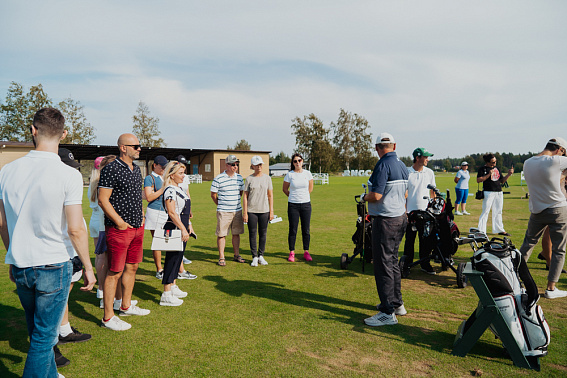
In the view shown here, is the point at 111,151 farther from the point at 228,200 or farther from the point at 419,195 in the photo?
the point at 419,195

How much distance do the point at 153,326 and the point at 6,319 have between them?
77.0 inches

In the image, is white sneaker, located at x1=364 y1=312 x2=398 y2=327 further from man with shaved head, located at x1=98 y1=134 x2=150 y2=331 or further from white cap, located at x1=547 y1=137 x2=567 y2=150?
white cap, located at x1=547 y1=137 x2=567 y2=150

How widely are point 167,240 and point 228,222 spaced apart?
2205 millimetres

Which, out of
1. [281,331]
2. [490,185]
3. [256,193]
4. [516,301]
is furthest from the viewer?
[490,185]

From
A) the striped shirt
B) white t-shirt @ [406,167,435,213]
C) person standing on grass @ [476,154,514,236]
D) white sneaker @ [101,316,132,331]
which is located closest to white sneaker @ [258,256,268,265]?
the striped shirt

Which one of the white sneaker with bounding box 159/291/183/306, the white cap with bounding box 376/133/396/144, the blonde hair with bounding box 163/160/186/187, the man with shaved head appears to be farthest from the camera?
the blonde hair with bounding box 163/160/186/187

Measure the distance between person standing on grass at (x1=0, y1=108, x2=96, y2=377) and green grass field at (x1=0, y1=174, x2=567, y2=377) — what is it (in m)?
0.88

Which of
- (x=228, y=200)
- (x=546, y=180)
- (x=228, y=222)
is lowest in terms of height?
(x=228, y=222)

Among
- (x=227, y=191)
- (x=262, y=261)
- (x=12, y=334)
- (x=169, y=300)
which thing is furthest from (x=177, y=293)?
(x=227, y=191)

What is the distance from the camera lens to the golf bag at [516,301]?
324 cm

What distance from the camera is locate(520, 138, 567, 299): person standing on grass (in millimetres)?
4758

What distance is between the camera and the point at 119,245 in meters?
3.97

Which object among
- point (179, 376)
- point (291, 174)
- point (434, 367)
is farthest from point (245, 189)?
point (434, 367)

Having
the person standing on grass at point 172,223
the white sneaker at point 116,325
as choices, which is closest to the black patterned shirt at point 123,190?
the person standing on grass at point 172,223
